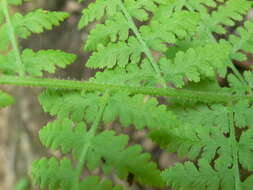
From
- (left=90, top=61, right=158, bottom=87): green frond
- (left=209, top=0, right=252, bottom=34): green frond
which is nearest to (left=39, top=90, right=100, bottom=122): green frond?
(left=90, top=61, right=158, bottom=87): green frond

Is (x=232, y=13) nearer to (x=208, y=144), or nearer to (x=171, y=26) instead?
(x=171, y=26)

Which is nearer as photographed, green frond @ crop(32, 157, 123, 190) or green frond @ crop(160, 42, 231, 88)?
green frond @ crop(32, 157, 123, 190)

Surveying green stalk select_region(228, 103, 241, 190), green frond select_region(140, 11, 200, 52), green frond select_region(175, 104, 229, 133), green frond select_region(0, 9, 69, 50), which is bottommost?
green stalk select_region(228, 103, 241, 190)

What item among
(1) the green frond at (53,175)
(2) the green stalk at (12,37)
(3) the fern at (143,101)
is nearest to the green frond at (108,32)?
(3) the fern at (143,101)

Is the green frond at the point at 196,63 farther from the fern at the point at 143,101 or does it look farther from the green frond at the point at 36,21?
the green frond at the point at 36,21

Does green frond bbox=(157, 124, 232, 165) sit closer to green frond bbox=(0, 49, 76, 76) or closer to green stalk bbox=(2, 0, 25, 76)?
green frond bbox=(0, 49, 76, 76)

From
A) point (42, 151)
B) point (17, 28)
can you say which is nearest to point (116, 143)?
point (17, 28)

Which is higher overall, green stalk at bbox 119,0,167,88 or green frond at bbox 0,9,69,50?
green frond at bbox 0,9,69,50

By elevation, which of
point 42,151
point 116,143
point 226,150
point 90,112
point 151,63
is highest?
point 151,63
